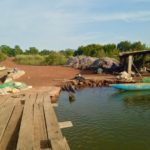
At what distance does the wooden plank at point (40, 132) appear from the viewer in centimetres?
581

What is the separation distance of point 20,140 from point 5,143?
1.57 ft

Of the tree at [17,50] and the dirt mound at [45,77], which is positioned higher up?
the tree at [17,50]

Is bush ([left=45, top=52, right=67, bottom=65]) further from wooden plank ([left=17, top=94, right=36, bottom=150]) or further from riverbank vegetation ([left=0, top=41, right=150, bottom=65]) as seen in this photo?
wooden plank ([left=17, top=94, right=36, bottom=150])

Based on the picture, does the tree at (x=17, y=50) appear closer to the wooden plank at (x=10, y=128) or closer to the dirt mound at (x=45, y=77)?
the dirt mound at (x=45, y=77)

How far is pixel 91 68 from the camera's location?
41000 millimetres

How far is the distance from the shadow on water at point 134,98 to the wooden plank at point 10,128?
1062cm

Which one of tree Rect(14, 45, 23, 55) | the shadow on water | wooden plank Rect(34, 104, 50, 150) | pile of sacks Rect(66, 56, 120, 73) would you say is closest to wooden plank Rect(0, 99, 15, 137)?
wooden plank Rect(34, 104, 50, 150)

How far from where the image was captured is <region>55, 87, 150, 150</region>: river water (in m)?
11.1

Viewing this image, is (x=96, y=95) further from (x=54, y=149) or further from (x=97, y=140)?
(x=54, y=149)

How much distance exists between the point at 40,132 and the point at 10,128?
97cm

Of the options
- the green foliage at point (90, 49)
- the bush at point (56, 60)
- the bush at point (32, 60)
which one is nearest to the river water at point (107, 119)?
the bush at point (56, 60)

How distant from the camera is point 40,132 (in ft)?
22.2

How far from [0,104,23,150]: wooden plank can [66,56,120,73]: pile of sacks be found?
2815cm

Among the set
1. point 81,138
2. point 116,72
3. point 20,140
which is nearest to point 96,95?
point 81,138
